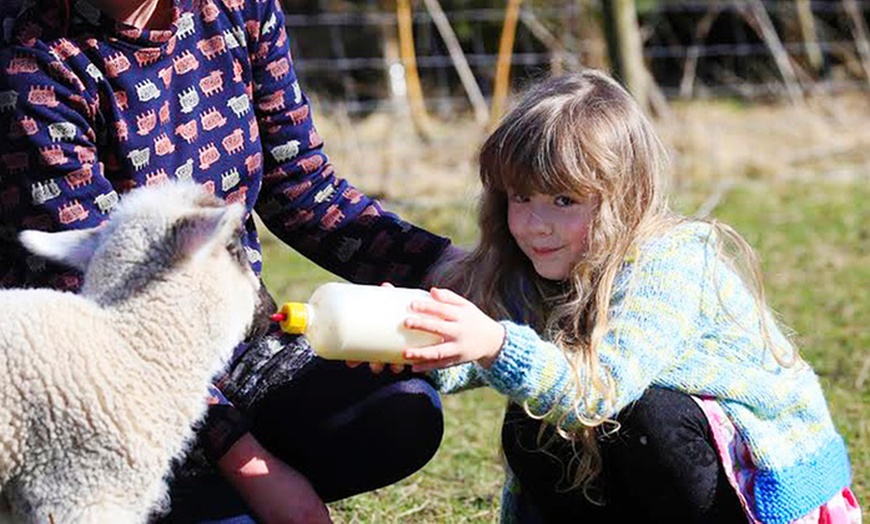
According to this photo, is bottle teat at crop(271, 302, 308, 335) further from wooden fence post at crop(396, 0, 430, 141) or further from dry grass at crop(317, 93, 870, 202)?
wooden fence post at crop(396, 0, 430, 141)

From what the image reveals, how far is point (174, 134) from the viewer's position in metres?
2.95

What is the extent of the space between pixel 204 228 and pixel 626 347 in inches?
32.4

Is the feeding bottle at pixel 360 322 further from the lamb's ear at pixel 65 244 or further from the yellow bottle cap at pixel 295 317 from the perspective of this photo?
the lamb's ear at pixel 65 244

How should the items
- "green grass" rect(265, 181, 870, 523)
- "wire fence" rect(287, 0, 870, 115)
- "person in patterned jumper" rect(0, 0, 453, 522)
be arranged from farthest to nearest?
"wire fence" rect(287, 0, 870, 115) → "green grass" rect(265, 181, 870, 523) → "person in patterned jumper" rect(0, 0, 453, 522)

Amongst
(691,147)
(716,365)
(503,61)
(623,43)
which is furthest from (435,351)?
(691,147)

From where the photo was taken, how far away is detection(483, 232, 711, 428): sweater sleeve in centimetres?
264

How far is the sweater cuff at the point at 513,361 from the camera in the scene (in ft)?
8.57

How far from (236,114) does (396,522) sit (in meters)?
1.09

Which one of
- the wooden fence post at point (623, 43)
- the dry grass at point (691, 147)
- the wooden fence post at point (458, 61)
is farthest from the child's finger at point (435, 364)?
the wooden fence post at point (458, 61)

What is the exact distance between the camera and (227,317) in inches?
105

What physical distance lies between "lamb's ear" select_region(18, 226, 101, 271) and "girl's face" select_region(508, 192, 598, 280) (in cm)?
84

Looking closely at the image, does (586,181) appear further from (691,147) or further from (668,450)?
(691,147)

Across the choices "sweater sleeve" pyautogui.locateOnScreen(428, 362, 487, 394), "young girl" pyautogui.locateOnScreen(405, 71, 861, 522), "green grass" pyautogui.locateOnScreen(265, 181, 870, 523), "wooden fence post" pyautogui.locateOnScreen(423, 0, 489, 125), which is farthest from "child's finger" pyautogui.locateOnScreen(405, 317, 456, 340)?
"wooden fence post" pyautogui.locateOnScreen(423, 0, 489, 125)

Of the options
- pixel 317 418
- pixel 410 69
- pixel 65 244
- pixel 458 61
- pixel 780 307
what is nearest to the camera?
pixel 65 244
